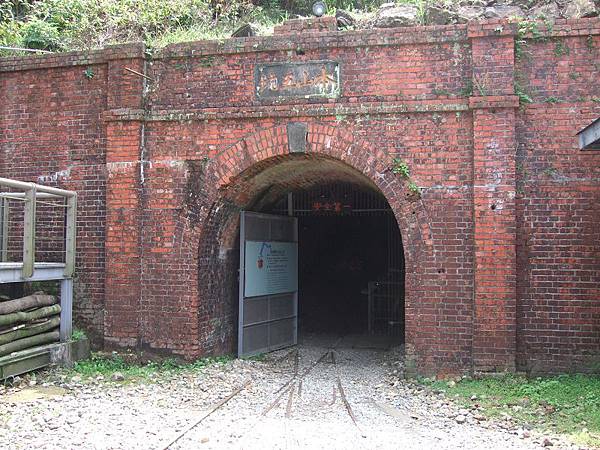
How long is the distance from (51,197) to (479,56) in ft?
22.9

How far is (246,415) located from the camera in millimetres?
6953

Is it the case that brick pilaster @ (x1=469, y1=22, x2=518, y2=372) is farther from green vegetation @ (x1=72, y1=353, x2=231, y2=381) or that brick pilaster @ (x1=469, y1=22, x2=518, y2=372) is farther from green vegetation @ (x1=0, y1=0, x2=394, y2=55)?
green vegetation @ (x1=72, y1=353, x2=231, y2=381)

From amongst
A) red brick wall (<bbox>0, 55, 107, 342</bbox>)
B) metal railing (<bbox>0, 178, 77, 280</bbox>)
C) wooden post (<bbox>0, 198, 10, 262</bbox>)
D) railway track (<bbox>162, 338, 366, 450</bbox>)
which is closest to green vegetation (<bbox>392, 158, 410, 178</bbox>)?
railway track (<bbox>162, 338, 366, 450</bbox>)

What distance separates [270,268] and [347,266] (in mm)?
9320

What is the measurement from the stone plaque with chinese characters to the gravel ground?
168 inches

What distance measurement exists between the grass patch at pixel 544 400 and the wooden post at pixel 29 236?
571cm

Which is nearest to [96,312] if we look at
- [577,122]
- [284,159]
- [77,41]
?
[284,159]

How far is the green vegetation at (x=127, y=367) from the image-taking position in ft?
28.3

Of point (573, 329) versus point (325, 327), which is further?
point (325, 327)

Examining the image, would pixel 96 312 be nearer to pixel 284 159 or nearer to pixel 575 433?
pixel 284 159

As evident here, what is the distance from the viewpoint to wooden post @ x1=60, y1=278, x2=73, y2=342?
9008 millimetres

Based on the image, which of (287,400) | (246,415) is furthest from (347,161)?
(246,415)

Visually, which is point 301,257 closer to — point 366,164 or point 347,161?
point 347,161

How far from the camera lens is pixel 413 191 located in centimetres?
841
